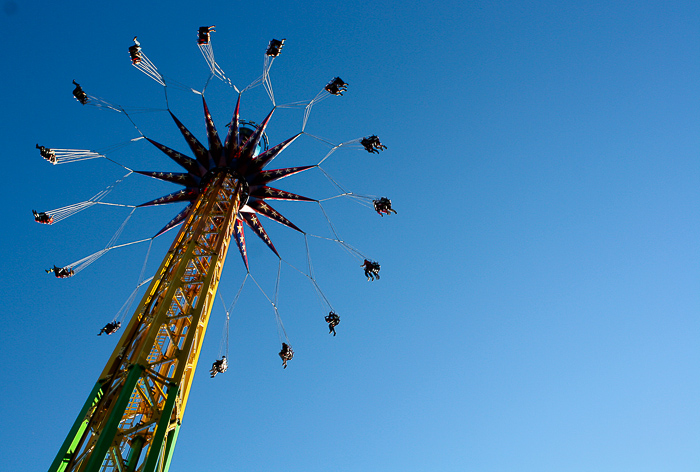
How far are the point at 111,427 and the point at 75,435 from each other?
125 cm

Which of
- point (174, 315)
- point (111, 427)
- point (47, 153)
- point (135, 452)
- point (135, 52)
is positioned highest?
point (135, 52)

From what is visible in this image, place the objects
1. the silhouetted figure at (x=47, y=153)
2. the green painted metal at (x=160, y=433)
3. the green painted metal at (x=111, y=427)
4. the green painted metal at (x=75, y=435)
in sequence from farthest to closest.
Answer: the silhouetted figure at (x=47, y=153) → the green painted metal at (x=160, y=433) → the green painted metal at (x=75, y=435) → the green painted metal at (x=111, y=427)

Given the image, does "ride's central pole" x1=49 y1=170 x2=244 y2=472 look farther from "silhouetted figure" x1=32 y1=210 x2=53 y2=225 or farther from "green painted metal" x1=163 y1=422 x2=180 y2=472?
"silhouetted figure" x1=32 y1=210 x2=53 y2=225

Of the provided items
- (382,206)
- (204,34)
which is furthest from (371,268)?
(204,34)

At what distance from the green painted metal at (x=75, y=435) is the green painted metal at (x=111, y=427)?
0.65 m

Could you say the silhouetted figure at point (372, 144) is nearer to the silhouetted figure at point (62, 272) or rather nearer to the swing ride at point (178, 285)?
the swing ride at point (178, 285)

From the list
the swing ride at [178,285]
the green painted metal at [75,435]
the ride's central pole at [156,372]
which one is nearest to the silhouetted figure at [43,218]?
the swing ride at [178,285]

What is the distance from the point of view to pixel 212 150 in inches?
600

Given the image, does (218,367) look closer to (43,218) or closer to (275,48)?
(43,218)

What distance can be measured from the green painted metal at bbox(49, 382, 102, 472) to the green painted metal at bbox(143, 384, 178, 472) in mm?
1354

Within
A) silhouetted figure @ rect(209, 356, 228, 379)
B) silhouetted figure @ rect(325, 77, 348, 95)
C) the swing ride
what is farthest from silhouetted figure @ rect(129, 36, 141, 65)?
silhouetted figure @ rect(209, 356, 228, 379)

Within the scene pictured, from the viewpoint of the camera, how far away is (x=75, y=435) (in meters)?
8.82

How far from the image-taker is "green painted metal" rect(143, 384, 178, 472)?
27.9ft

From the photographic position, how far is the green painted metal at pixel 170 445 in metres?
9.34
